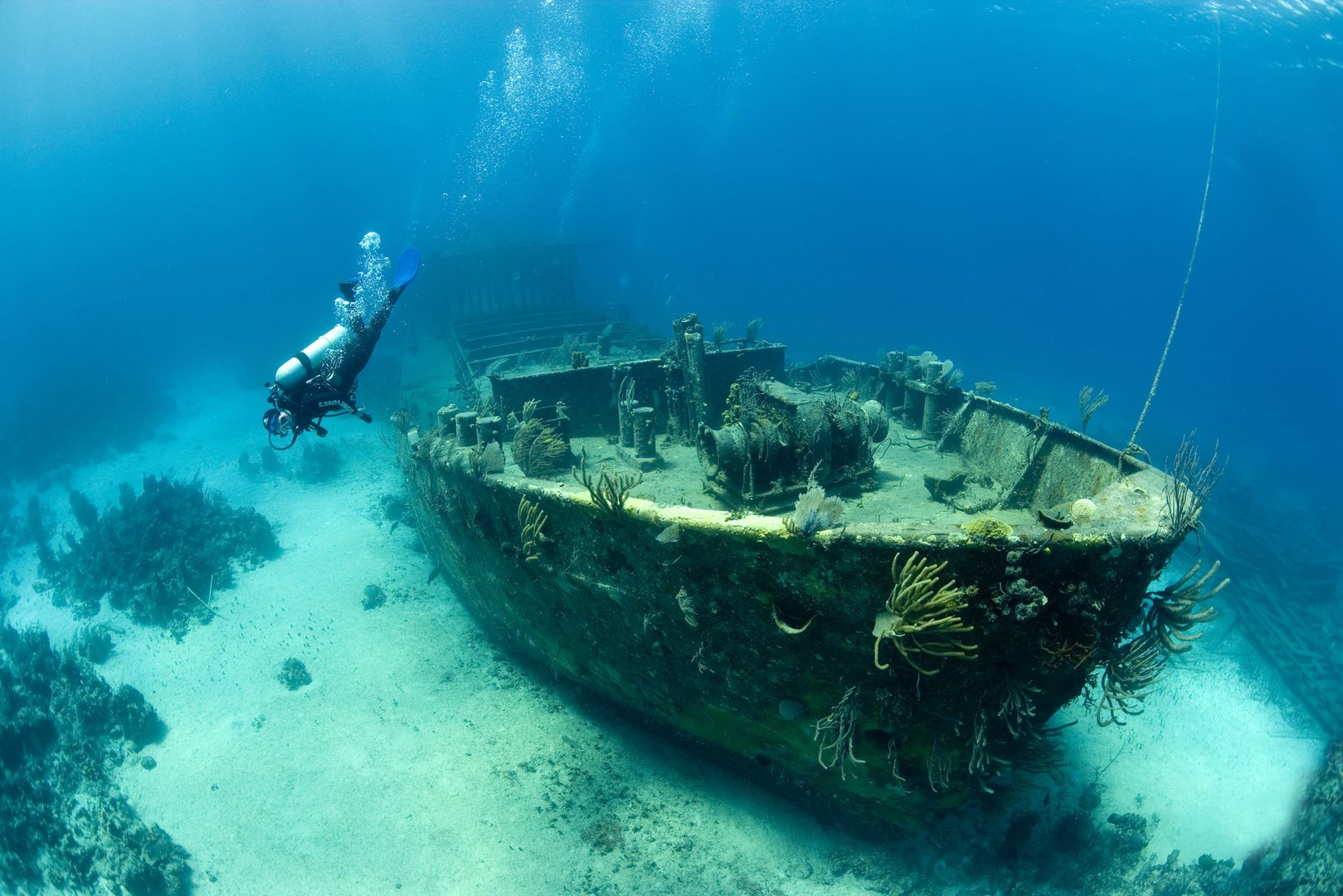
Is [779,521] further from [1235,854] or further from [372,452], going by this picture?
[372,452]

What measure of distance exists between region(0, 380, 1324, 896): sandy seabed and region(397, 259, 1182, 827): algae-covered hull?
0.75m

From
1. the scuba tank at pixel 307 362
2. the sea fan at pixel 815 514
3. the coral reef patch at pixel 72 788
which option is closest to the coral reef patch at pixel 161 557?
the coral reef patch at pixel 72 788

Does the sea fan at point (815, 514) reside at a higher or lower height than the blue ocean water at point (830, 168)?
lower

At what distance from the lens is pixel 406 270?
382 inches

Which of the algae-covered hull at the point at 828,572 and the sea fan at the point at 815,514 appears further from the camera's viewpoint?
the sea fan at the point at 815,514

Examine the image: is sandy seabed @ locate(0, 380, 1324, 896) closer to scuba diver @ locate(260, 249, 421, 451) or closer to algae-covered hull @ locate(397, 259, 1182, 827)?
algae-covered hull @ locate(397, 259, 1182, 827)

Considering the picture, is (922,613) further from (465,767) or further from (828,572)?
(465,767)

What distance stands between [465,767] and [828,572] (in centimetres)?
599

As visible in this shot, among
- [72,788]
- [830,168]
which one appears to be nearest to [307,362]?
[72,788]

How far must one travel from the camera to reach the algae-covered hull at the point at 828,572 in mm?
3955

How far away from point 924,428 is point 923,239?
16721 cm

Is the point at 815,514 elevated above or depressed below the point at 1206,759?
below

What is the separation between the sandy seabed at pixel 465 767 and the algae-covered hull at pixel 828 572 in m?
0.75

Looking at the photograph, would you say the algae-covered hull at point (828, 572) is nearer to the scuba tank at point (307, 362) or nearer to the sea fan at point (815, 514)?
the sea fan at point (815, 514)
